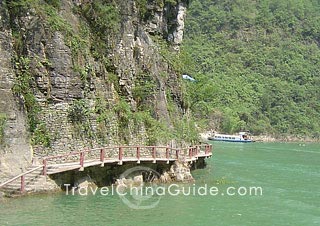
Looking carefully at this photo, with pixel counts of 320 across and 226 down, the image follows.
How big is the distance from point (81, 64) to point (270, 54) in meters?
108

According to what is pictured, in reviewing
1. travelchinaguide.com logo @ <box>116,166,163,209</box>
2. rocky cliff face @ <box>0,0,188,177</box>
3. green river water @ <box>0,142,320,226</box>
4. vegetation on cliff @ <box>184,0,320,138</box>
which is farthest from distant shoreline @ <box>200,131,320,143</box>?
travelchinaguide.com logo @ <box>116,166,163,209</box>

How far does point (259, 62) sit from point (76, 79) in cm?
10484

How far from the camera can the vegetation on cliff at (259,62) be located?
354 ft

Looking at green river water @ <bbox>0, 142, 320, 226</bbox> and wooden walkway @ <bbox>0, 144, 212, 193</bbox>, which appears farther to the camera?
wooden walkway @ <bbox>0, 144, 212, 193</bbox>

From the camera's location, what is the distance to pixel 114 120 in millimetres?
27578

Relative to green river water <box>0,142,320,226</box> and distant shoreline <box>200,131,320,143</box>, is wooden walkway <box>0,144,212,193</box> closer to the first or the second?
green river water <box>0,142,320,226</box>

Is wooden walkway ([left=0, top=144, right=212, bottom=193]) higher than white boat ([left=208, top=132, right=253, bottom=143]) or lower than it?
lower

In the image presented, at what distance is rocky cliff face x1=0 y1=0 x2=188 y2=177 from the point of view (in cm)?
2256

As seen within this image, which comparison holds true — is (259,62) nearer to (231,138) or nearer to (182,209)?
(231,138)

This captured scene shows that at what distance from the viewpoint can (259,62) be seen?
414ft

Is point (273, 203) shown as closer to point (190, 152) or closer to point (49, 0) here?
point (190, 152)

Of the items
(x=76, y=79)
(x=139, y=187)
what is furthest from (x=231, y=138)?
(x=76, y=79)

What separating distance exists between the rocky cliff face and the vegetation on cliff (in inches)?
2366

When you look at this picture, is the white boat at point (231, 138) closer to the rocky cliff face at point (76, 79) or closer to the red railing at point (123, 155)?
the rocky cliff face at point (76, 79)
